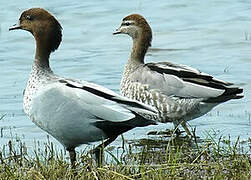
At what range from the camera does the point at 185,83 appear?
10.0 meters

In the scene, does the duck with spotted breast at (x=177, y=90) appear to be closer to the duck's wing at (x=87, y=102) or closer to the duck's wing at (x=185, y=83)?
the duck's wing at (x=185, y=83)

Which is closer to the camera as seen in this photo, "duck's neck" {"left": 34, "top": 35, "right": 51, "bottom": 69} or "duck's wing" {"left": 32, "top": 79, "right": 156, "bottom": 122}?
"duck's wing" {"left": 32, "top": 79, "right": 156, "bottom": 122}

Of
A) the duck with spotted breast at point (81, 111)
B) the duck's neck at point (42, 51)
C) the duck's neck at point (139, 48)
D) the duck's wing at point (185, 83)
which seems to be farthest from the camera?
the duck's neck at point (139, 48)

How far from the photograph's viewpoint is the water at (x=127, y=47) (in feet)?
36.5

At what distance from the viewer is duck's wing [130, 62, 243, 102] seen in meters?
9.82

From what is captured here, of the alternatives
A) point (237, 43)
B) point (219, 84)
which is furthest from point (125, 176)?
point (237, 43)

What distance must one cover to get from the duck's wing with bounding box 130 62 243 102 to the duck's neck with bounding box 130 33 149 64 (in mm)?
708

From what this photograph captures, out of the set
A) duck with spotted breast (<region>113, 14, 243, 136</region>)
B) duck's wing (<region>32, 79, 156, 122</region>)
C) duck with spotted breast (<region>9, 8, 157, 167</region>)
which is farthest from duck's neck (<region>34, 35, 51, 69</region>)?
duck with spotted breast (<region>113, 14, 243, 136</region>)

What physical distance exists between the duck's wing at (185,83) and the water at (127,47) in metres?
0.53

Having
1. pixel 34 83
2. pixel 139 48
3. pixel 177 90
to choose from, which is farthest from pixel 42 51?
pixel 139 48

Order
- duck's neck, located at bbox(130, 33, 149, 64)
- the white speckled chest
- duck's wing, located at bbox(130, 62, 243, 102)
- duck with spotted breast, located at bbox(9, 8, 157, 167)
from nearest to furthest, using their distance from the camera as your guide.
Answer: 1. duck with spotted breast, located at bbox(9, 8, 157, 167)
2. the white speckled chest
3. duck's wing, located at bbox(130, 62, 243, 102)
4. duck's neck, located at bbox(130, 33, 149, 64)

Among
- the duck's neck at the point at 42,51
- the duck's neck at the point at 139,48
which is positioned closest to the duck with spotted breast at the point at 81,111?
the duck's neck at the point at 42,51

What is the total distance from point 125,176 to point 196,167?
996mm

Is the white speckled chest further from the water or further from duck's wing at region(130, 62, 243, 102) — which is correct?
duck's wing at region(130, 62, 243, 102)
